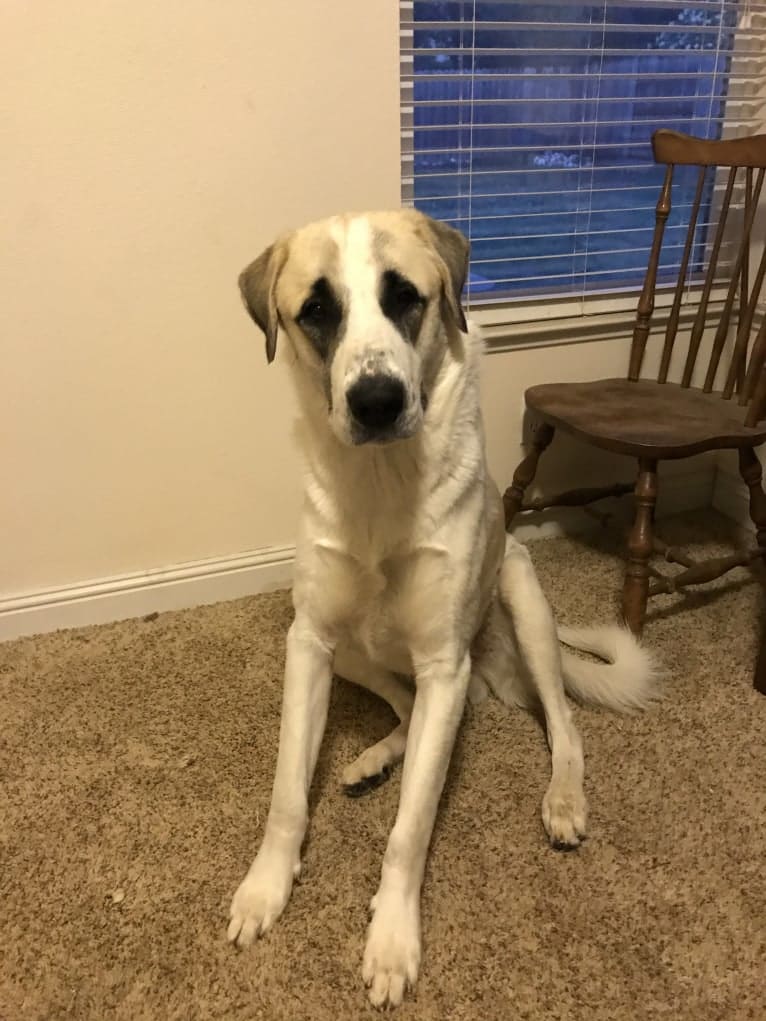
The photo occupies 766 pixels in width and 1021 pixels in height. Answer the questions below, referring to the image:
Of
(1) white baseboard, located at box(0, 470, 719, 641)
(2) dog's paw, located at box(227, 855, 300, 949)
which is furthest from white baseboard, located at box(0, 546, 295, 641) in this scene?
(2) dog's paw, located at box(227, 855, 300, 949)

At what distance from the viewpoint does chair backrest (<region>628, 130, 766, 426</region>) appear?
1767 millimetres

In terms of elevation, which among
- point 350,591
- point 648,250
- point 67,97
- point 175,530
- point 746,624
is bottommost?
point 746,624

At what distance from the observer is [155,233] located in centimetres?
162

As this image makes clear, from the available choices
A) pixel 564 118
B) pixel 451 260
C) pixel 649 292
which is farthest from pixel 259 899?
Answer: pixel 564 118

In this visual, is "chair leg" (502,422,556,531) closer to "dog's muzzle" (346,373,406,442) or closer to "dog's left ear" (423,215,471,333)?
"dog's left ear" (423,215,471,333)

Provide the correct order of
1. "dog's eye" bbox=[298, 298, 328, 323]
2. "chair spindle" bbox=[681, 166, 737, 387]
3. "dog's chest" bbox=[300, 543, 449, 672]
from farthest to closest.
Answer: "chair spindle" bbox=[681, 166, 737, 387] < "dog's chest" bbox=[300, 543, 449, 672] < "dog's eye" bbox=[298, 298, 328, 323]

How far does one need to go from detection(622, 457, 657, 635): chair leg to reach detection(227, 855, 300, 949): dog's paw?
91cm

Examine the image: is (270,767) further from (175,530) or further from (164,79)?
(164,79)

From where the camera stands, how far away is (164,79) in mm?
1526

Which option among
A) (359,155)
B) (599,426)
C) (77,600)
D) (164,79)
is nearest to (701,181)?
(599,426)

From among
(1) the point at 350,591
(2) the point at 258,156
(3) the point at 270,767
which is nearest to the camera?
(1) the point at 350,591

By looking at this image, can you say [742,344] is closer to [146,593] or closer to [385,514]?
[385,514]

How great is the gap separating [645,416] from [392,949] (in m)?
1.21

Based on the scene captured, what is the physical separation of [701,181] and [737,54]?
440mm
